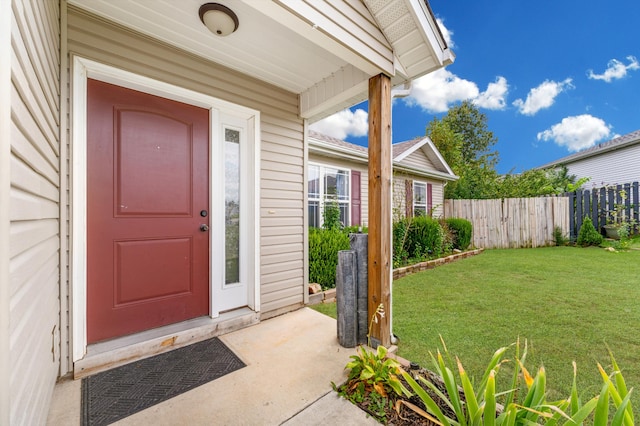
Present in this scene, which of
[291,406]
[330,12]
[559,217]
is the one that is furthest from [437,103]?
[291,406]

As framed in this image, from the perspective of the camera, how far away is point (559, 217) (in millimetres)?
7219

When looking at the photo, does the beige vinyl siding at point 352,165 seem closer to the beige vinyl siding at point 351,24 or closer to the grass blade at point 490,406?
the beige vinyl siding at point 351,24

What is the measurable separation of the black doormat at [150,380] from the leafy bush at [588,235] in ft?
29.3

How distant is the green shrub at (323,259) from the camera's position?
3766 mm

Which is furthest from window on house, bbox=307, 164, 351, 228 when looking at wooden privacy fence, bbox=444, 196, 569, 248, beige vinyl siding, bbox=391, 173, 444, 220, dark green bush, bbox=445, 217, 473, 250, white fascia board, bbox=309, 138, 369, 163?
wooden privacy fence, bbox=444, 196, 569, 248

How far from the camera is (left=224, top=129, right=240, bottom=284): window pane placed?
2.68 meters

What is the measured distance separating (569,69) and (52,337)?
23031mm

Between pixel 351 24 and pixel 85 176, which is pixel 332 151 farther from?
pixel 85 176

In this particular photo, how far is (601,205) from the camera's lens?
24.1ft

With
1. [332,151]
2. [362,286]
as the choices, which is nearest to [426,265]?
[332,151]

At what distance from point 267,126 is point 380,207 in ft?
5.19

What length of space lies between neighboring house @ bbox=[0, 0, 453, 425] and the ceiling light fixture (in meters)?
0.03

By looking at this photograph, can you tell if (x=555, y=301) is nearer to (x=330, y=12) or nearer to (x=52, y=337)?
(x=330, y=12)

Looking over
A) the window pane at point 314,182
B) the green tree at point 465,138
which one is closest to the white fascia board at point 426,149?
the window pane at point 314,182
